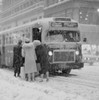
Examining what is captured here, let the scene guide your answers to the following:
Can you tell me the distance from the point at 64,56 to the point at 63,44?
616 millimetres

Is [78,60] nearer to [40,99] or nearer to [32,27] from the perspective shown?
[32,27]

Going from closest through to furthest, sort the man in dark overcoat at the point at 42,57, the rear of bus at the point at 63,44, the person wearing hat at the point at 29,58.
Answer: the person wearing hat at the point at 29,58
the man in dark overcoat at the point at 42,57
the rear of bus at the point at 63,44

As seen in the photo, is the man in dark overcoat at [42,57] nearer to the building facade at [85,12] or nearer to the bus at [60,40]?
the bus at [60,40]

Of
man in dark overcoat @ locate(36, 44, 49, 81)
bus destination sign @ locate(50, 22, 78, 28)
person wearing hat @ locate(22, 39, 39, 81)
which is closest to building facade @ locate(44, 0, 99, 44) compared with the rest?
bus destination sign @ locate(50, 22, 78, 28)

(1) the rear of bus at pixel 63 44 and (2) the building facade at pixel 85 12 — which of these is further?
(2) the building facade at pixel 85 12

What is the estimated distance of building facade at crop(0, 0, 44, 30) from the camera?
70.4m

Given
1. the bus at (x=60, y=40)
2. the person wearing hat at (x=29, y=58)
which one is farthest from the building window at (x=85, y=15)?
the person wearing hat at (x=29, y=58)

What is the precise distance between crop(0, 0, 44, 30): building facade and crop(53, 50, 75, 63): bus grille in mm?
50132

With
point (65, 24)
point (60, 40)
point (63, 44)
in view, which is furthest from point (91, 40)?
point (63, 44)

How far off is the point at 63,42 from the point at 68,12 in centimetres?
3731

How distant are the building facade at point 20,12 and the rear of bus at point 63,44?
49.4 m

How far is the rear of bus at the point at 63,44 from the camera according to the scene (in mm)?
17188

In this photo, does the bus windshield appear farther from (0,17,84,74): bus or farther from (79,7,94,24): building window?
(79,7,94,24): building window

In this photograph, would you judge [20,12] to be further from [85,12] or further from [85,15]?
[85,15]
